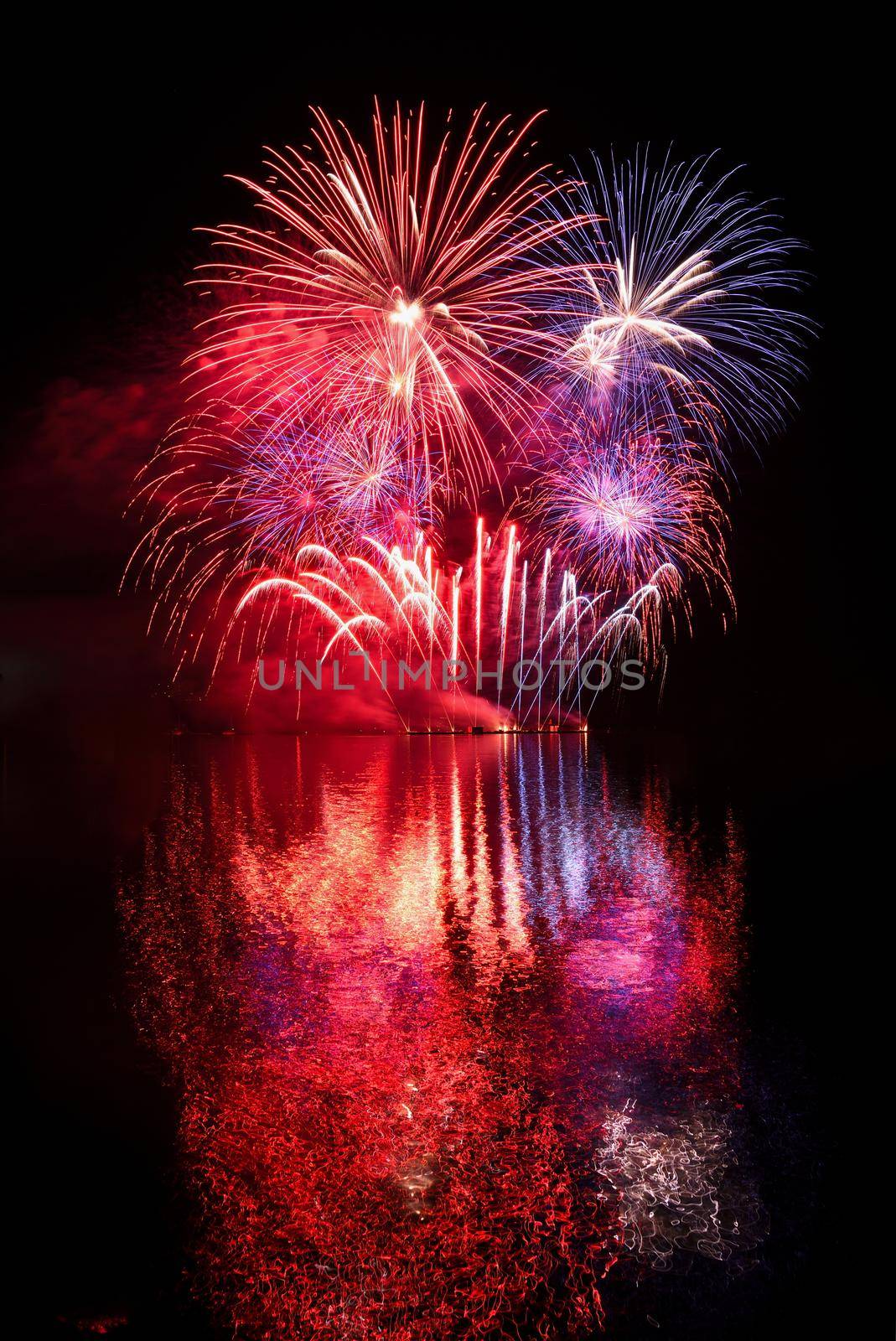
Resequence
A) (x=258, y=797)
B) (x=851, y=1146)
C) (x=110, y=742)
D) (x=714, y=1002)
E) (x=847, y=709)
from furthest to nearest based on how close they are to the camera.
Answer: (x=847, y=709) → (x=110, y=742) → (x=258, y=797) → (x=714, y=1002) → (x=851, y=1146)

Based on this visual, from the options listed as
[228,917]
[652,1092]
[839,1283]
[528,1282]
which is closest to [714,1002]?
[652,1092]

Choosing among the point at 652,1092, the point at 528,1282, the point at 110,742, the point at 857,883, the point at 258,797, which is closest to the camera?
the point at 528,1282

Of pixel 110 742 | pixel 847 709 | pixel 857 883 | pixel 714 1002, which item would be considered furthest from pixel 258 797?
pixel 847 709

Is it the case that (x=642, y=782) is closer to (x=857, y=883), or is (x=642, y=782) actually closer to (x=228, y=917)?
(x=857, y=883)

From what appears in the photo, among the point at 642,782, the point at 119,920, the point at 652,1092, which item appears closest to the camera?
the point at 652,1092

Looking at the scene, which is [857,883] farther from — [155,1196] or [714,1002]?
[155,1196]

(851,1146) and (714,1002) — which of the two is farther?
(714,1002)
